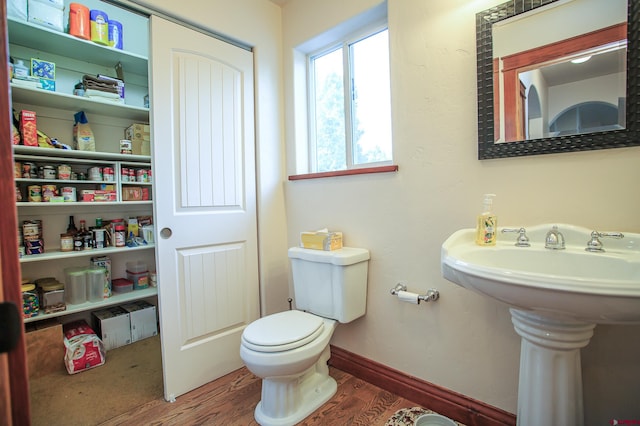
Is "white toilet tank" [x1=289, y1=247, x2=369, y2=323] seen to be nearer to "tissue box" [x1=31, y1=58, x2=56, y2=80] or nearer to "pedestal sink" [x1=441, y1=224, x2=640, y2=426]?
"pedestal sink" [x1=441, y1=224, x2=640, y2=426]

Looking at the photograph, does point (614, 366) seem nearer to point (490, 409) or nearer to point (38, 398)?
point (490, 409)

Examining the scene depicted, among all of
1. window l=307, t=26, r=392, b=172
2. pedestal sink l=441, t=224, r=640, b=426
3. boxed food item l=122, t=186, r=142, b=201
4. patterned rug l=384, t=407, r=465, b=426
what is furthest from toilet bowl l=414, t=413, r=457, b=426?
boxed food item l=122, t=186, r=142, b=201

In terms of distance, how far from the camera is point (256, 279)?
1.94 meters

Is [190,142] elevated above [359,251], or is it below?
above

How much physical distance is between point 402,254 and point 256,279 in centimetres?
95

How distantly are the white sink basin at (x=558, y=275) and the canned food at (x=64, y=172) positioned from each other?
2.30 m

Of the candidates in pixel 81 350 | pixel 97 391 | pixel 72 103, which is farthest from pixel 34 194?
pixel 97 391

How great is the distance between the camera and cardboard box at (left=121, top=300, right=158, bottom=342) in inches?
88.5

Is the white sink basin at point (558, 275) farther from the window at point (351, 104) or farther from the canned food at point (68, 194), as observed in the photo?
the canned food at point (68, 194)

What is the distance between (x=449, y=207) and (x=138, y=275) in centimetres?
227

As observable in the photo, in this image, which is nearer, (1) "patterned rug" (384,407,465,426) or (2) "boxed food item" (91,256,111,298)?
(1) "patterned rug" (384,407,465,426)

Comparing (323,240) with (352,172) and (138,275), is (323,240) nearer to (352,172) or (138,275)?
(352,172)

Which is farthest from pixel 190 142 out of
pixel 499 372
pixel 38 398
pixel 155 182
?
pixel 499 372

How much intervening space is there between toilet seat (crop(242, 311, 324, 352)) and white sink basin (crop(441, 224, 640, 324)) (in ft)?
2.30
